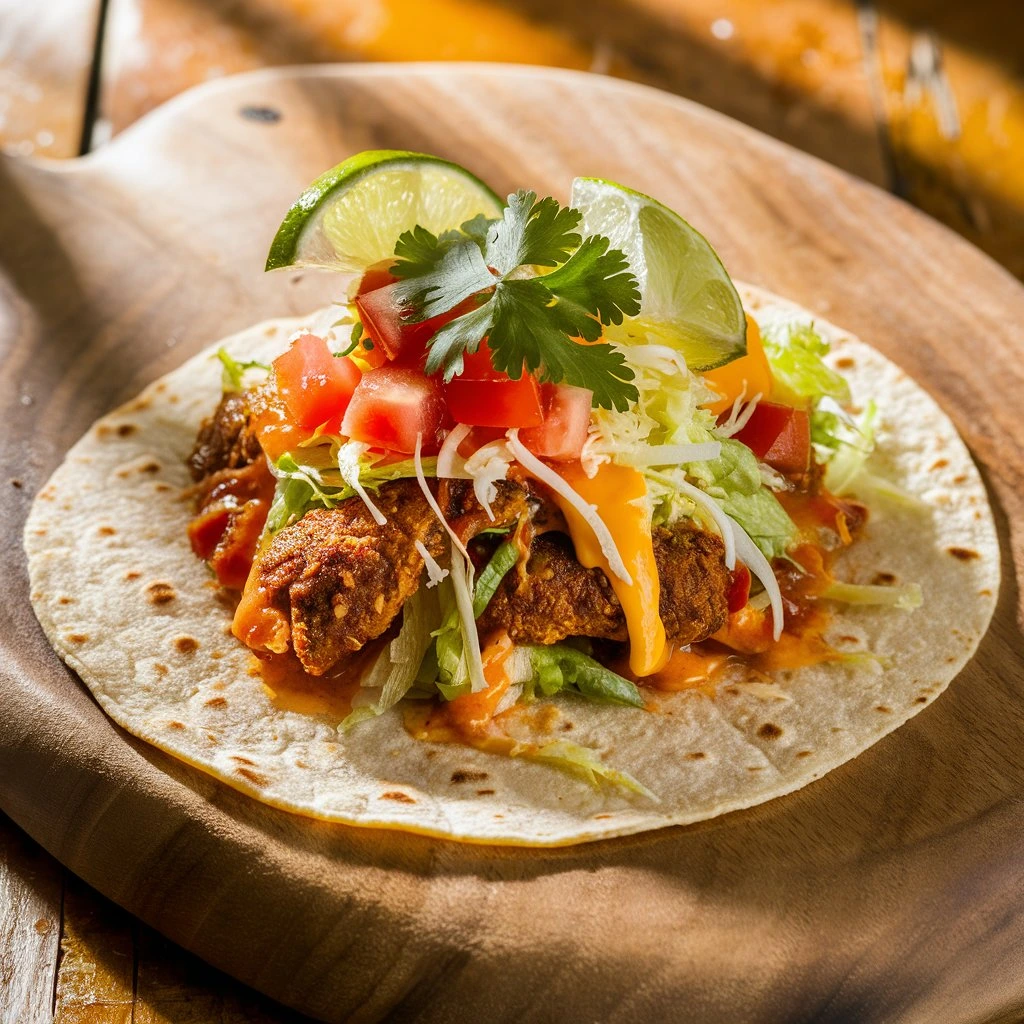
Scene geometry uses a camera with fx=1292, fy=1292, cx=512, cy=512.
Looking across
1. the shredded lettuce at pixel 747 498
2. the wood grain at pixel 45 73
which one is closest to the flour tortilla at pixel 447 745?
the shredded lettuce at pixel 747 498

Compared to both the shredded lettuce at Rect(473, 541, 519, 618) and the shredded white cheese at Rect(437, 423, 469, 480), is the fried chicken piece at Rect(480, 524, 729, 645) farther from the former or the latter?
the shredded white cheese at Rect(437, 423, 469, 480)

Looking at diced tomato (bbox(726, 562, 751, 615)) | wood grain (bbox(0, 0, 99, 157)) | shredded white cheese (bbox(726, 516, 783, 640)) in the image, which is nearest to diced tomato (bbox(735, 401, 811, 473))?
shredded white cheese (bbox(726, 516, 783, 640))

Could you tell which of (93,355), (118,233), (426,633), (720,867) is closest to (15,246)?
(118,233)

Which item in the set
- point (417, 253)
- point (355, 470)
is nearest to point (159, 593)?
point (355, 470)

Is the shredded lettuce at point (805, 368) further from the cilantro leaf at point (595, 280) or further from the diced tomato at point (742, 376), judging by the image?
the cilantro leaf at point (595, 280)

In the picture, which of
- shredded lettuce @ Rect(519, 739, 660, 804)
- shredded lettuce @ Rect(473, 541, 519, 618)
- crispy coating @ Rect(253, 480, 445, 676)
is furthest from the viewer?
shredded lettuce @ Rect(473, 541, 519, 618)

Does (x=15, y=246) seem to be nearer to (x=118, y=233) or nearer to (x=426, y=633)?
(x=118, y=233)

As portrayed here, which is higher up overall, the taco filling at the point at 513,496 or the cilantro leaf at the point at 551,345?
the cilantro leaf at the point at 551,345
